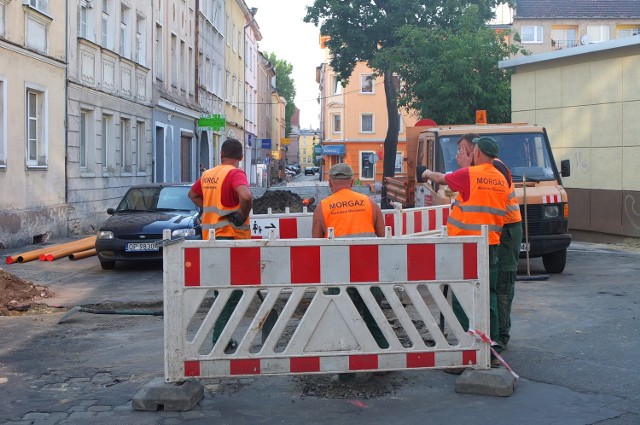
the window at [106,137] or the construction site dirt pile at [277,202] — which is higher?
the window at [106,137]

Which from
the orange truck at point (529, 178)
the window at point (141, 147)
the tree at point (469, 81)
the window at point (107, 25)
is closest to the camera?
the orange truck at point (529, 178)

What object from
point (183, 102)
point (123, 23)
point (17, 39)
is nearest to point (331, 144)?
point (183, 102)

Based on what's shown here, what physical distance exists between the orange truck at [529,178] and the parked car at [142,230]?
393cm

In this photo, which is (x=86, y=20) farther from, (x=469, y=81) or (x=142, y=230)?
(x=469, y=81)

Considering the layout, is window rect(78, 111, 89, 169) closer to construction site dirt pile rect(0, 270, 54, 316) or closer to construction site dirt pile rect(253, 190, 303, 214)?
construction site dirt pile rect(253, 190, 303, 214)

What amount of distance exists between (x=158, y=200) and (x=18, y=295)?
510 cm

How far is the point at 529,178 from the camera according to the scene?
13.4 metres

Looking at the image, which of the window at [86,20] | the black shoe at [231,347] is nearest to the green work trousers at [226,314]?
the black shoe at [231,347]

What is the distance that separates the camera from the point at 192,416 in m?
5.44

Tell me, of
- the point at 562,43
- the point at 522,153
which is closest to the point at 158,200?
the point at 522,153

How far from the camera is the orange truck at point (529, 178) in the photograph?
42.4 ft

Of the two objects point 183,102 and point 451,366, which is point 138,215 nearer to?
point 451,366

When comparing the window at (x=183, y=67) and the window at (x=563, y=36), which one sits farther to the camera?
the window at (x=563, y=36)

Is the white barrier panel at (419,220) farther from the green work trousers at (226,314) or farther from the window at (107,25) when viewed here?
the window at (107,25)
